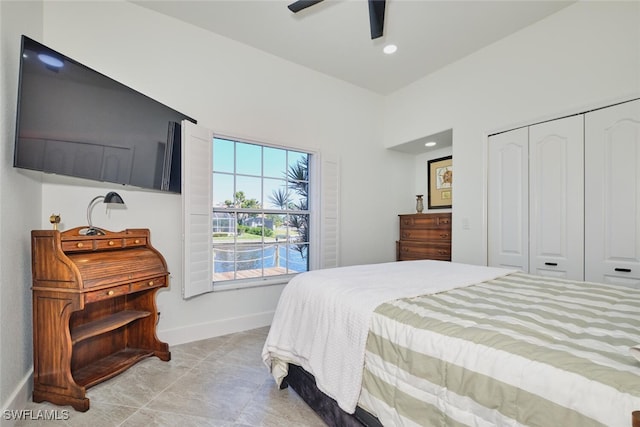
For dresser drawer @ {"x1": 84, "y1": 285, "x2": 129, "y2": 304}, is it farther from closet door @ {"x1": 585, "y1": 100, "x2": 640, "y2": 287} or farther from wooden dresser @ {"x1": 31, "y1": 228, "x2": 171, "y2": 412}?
closet door @ {"x1": 585, "y1": 100, "x2": 640, "y2": 287}

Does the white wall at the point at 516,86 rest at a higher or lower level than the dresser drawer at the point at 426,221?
higher

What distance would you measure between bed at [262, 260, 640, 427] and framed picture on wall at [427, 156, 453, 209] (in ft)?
8.00

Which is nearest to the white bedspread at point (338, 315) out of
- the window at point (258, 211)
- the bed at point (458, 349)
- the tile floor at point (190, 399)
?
the bed at point (458, 349)

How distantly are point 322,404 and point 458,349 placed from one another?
960 mm

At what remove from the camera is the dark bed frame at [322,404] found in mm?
1285

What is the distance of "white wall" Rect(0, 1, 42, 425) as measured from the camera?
161 cm

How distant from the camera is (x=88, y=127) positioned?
2000 mm

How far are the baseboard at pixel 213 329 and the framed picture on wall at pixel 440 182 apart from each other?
2.80m

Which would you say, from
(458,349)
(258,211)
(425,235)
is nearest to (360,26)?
(258,211)

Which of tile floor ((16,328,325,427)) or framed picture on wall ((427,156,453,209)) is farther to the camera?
framed picture on wall ((427,156,453,209))

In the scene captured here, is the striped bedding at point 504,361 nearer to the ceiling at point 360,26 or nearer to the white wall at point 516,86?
the white wall at point 516,86

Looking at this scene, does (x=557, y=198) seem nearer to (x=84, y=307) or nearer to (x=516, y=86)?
(x=516, y=86)

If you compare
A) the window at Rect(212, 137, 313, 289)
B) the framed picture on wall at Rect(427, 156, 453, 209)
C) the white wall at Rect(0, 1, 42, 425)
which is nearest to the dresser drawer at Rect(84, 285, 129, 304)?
the white wall at Rect(0, 1, 42, 425)

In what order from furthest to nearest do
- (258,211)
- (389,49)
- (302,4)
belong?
1. (258,211)
2. (389,49)
3. (302,4)
